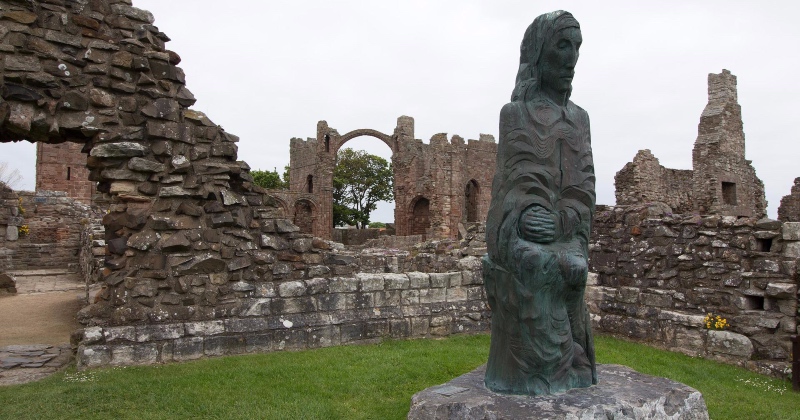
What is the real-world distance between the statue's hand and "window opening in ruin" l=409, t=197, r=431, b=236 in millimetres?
28860

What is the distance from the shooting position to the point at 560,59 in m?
3.97

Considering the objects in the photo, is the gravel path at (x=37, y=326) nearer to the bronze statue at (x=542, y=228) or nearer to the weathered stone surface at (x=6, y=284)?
the weathered stone surface at (x=6, y=284)

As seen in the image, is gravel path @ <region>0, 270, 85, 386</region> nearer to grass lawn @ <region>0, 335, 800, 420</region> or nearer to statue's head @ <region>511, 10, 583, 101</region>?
grass lawn @ <region>0, 335, 800, 420</region>

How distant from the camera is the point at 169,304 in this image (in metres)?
6.86

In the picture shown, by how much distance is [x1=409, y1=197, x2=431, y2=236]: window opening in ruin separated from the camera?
108ft

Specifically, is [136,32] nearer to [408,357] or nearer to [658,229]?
[408,357]

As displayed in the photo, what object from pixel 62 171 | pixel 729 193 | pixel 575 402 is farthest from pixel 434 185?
pixel 575 402

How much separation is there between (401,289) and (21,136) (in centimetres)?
532

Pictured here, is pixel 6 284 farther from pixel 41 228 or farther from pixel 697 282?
pixel 697 282

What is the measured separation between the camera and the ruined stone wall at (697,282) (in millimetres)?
6672

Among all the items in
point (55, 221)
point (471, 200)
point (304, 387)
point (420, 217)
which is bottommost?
point (304, 387)

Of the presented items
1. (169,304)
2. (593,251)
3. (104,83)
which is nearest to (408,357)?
(169,304)

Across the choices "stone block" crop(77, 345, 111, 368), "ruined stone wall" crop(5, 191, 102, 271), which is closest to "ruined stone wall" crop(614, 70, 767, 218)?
"stone block" crop(77, 345, 111, 368)

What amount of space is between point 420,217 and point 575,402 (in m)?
29.6
